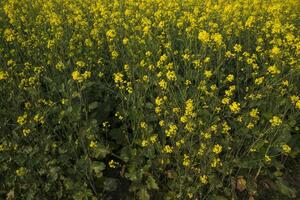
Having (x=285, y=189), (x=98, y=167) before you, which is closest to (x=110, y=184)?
(x=98, y=167)

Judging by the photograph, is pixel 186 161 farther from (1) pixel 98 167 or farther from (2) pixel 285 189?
(2) pixel 285 189

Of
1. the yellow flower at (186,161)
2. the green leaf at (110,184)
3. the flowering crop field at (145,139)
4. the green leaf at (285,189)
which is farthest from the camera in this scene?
the green leaf at (285,189)

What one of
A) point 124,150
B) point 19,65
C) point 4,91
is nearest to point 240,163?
point 124,150

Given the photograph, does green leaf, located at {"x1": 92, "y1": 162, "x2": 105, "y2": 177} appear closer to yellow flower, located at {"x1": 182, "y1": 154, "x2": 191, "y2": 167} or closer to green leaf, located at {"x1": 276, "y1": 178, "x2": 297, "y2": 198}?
yellow flower, located at {"x1": 182, "y1": 154, "x2": 191, "y2": 167}

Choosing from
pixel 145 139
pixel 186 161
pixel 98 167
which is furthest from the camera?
pixel 145 139

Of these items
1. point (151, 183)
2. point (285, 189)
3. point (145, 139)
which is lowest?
point (285, 189)

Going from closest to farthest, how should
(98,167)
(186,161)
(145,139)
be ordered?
1. (186,161)
2. (98,167)
3. (145,139)

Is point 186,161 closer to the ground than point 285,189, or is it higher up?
higher up

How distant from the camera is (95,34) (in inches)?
166

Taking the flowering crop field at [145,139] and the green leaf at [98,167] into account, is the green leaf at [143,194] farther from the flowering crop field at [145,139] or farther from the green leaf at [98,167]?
the green leaf at [98,167]

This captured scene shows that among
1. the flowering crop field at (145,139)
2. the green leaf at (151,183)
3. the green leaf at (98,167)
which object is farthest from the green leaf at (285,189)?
the green leaf at (98,167)

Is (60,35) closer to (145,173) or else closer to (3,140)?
(3,140)

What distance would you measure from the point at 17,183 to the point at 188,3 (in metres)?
3.55

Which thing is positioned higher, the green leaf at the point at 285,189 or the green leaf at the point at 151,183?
the green leaf at the point at 151,183
